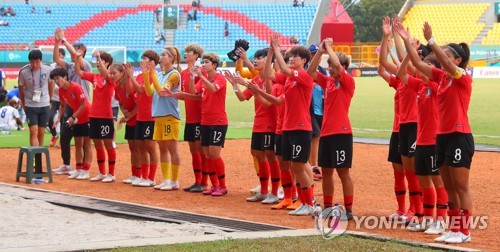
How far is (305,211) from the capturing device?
37.1 ft

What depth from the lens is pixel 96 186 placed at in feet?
47.7

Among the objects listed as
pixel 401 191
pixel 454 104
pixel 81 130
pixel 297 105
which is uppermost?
pixel 454 104

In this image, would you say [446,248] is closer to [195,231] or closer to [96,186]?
[195,231]

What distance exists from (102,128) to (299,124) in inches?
193

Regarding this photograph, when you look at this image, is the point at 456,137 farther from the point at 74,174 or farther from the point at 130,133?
the point at 74,174

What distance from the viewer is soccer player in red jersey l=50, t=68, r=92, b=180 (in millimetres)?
15812

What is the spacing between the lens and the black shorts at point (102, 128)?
50.3 feet

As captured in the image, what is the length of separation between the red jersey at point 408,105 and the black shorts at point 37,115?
8.85 meters

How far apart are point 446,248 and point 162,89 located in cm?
647

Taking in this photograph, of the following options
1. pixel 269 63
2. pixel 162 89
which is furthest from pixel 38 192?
pixel 269 63

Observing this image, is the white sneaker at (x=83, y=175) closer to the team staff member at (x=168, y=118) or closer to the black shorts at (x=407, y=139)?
the team staff member at (x=168, y=118)

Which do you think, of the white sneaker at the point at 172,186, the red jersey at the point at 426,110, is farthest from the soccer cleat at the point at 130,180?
the red jersey at the point at 426,110

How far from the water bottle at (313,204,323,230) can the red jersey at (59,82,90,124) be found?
5.94 meters

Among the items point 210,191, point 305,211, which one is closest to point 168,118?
point 210,191
